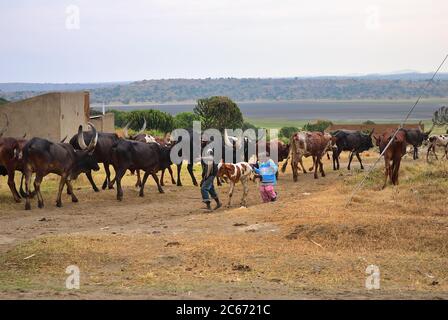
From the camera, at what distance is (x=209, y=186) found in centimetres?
2008

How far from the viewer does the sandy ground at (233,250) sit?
11406 mm

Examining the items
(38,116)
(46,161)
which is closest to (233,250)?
(46,161)

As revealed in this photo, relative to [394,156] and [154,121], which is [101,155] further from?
[154,121]

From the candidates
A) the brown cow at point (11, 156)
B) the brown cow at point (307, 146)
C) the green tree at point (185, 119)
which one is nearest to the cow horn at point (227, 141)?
the brown cow at point (307, 146)

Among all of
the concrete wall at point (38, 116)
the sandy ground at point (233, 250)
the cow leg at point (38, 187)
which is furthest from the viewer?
the concrete wall at point (38, 116)

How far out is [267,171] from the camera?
19.8m

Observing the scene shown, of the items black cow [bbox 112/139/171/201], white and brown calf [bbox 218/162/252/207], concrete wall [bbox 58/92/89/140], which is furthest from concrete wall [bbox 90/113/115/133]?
white and brown calf [bbox 218/162/252/207]

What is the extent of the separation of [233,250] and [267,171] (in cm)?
581

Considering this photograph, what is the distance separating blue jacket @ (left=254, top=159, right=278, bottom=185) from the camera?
19.7m

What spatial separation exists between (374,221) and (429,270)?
8.48 feet

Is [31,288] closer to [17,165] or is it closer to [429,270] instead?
[429,270]

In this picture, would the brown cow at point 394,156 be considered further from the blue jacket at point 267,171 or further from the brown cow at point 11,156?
the brown cow at point 11,156

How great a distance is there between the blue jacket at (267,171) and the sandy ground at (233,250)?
1.03 metres

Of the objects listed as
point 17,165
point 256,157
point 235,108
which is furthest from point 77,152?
point 235,108
